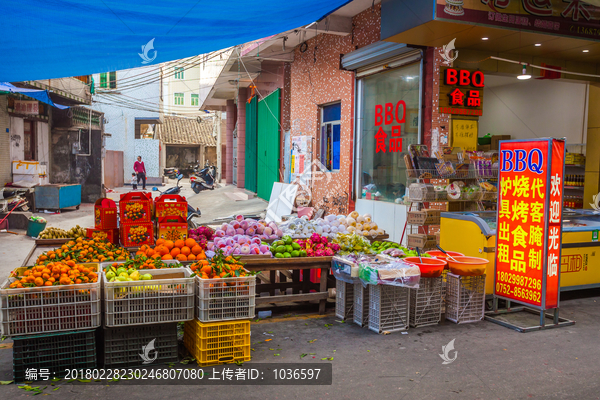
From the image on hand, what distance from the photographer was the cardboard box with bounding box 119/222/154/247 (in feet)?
18.6

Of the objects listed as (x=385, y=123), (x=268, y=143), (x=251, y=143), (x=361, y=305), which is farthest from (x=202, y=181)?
(x=361, y=305)

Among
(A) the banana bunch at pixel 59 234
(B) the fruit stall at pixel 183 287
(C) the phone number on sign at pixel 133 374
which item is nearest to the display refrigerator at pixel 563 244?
(B) the fruit stall at pixel 183 287

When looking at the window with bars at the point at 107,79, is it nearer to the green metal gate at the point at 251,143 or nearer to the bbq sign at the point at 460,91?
the green metal gate at the point at 251,143

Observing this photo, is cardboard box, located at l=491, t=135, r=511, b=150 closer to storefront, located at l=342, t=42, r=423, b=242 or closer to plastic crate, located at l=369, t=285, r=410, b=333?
storefront, located at l=342, t=42, r=423, b=242

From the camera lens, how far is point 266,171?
16734 mm

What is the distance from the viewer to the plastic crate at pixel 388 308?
4844 millimetres

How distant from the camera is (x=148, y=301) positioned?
12.8ft

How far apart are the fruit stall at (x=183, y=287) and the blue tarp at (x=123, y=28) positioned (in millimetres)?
1980

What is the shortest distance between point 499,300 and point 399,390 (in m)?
3.13

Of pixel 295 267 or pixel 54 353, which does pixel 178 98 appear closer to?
pixel 295 267

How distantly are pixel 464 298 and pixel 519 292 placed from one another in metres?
0.61

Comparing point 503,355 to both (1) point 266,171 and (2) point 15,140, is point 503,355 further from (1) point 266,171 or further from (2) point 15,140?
(2) point 15,140

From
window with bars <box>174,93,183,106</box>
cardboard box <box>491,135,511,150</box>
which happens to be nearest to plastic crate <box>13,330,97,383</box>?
cardboard box <box>491,135,511,150</box>

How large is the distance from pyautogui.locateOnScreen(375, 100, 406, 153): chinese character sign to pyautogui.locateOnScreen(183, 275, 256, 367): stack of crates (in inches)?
226
